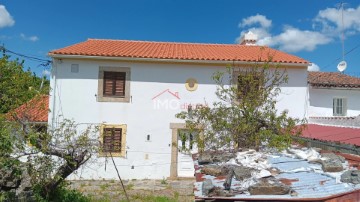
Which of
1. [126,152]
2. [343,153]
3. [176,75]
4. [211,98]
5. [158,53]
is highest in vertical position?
[158,53]

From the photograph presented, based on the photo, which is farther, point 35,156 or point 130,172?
point 130,172

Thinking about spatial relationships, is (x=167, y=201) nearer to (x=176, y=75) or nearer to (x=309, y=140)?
(x=309, y=140)

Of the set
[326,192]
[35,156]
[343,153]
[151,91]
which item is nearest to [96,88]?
[151,91]

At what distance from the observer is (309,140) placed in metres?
10.3

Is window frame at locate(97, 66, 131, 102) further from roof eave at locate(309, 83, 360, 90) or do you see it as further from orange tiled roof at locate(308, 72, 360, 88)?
roof eave at locate(309, 83, 360, 90)

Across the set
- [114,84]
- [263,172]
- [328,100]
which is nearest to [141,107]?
[114,84]

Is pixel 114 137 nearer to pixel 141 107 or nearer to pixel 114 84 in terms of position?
pixel 141 107

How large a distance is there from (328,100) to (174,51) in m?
8.31

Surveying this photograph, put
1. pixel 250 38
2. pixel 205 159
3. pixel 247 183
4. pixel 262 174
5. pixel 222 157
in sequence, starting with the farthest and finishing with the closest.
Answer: pixel 250 38, pixel 222 157, pixel 205 159, pixel 262 174, pixel 247 183

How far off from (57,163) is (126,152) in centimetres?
578

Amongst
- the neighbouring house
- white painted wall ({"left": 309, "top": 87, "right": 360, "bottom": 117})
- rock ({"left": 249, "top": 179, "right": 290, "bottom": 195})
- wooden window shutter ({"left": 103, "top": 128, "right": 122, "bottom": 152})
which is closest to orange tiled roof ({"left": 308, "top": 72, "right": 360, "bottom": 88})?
the neighbouring house

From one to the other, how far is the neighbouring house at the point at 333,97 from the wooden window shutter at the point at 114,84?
9120 mm

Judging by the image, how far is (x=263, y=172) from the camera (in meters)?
6.16

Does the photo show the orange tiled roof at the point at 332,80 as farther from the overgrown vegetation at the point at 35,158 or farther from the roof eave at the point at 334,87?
the overgrown vegetation at the point at 35,158
